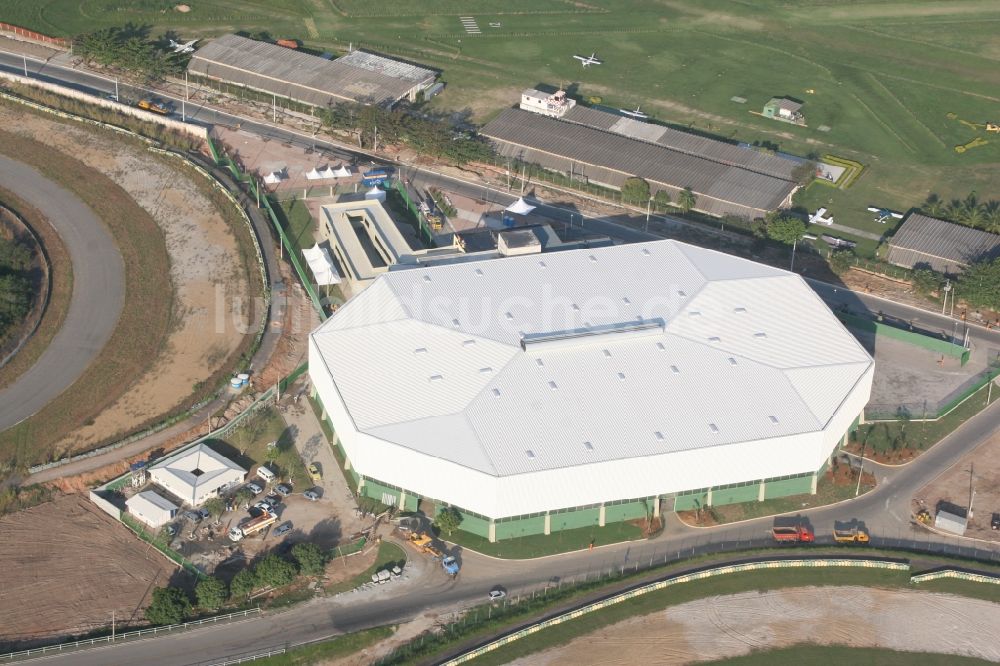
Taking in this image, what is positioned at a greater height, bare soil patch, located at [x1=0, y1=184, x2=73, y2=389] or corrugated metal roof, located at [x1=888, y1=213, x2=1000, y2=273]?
corrugated metal roof, located at [x1=888, y1=213, x2=1000, y2=273]

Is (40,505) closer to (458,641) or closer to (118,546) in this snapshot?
(118,546)

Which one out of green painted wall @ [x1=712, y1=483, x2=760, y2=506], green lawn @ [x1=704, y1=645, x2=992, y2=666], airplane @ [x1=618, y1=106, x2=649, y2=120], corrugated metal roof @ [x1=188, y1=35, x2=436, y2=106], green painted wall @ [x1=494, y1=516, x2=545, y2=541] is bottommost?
green lawn @ [x1=704, y1=645, x2=992, y2=666]

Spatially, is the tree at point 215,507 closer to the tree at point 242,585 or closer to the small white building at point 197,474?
the small white building at point 197,474

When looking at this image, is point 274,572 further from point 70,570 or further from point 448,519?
point 70,570

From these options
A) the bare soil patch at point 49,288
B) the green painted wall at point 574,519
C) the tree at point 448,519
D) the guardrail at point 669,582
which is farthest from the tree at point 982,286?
the bare soil patch at point 49,288

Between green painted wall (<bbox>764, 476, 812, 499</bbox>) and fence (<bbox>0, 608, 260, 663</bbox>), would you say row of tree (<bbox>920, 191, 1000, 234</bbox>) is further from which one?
fence (<bbox>0, 608, 260, 663</bbox>)

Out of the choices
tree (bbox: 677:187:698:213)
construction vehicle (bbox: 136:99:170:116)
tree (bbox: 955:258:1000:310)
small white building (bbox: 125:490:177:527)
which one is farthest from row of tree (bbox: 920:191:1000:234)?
construction vehicle (bbox: 136:99:170:116)

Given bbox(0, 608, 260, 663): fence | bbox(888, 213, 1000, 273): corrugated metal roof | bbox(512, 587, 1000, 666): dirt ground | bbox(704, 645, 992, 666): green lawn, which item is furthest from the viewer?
bbox(888, 213, 1000, 273): corrugated metal roof

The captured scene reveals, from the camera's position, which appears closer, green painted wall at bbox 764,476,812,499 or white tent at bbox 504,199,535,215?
green painted wall at bbox 764,476,812,499
